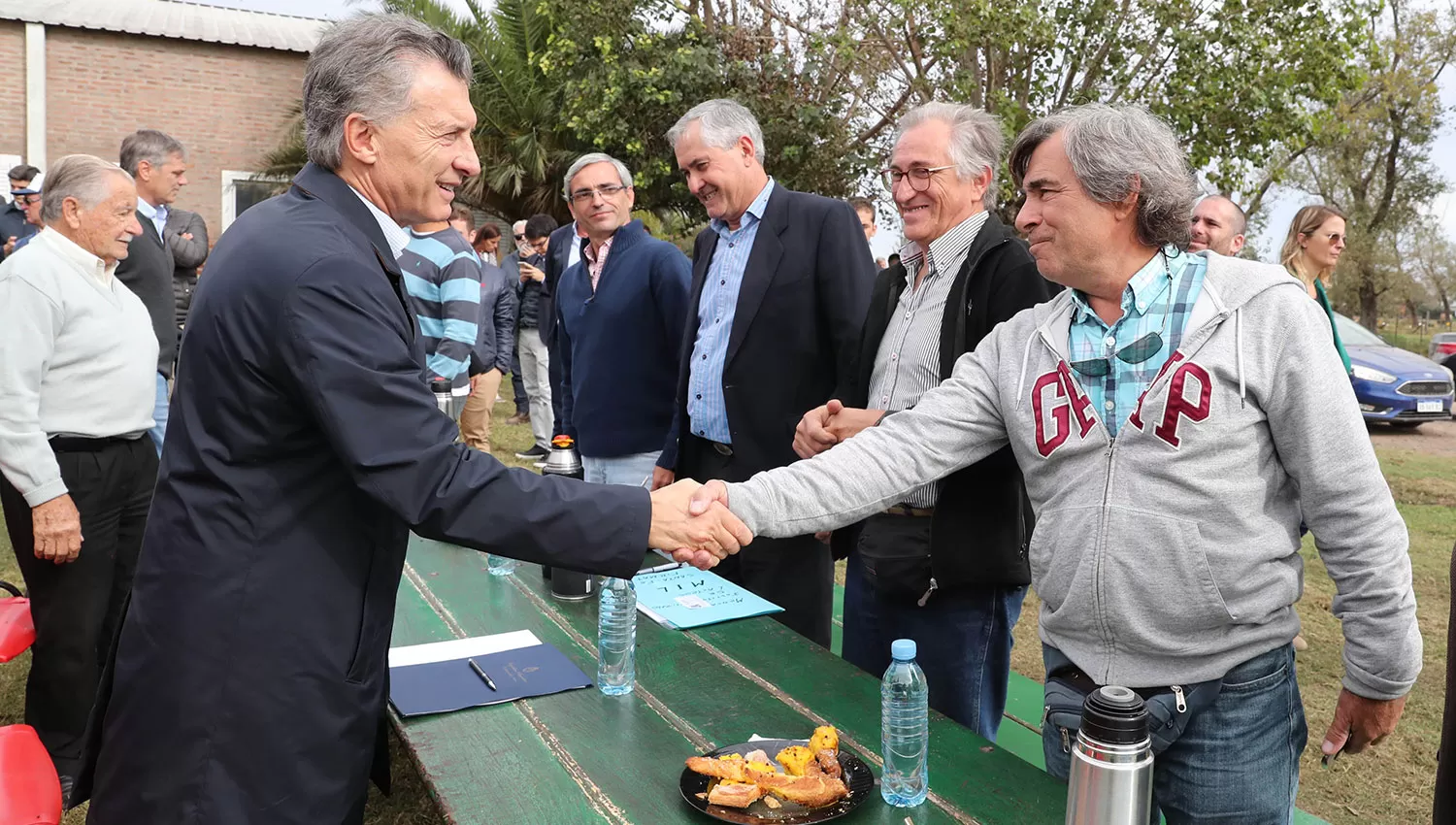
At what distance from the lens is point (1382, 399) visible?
12266 millimetres

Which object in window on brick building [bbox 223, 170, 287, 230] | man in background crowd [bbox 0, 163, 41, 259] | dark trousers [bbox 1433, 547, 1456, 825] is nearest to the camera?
dark trousers [bbox 1433, 547, 1456, 825]

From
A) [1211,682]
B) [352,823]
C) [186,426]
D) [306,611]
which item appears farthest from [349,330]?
[1211,682]

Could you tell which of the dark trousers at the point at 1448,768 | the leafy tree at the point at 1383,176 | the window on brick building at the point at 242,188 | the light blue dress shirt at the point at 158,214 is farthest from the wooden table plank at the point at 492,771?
the leafy tree at the point at 1383,176

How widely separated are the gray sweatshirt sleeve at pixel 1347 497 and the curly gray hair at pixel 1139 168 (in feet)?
0.94

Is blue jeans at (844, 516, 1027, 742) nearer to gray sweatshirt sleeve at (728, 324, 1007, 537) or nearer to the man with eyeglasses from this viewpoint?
the man with eyeglasses

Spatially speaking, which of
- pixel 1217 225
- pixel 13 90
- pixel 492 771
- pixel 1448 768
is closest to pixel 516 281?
pixel 1217 225

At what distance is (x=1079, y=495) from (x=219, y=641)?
1.50m

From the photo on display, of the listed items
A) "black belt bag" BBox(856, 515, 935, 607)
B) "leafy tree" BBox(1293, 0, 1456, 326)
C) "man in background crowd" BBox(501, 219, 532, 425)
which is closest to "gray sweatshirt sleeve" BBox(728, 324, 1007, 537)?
"black belt bag" BBox(856, 515, 935, 607)

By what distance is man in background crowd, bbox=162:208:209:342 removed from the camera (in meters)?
7.25

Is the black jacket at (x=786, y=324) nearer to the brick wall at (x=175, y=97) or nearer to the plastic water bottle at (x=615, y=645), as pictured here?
the plastic water bottle at (x=615, y=645)

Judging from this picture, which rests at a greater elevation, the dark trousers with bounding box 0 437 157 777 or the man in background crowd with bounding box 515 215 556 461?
the man in background crowd with bounding box 515 215 556 461

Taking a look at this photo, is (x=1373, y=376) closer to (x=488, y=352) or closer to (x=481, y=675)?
(x=488, y=352)

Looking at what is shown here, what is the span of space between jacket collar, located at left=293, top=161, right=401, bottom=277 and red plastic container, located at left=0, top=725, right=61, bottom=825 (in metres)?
1.33

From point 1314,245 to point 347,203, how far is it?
4778mm
